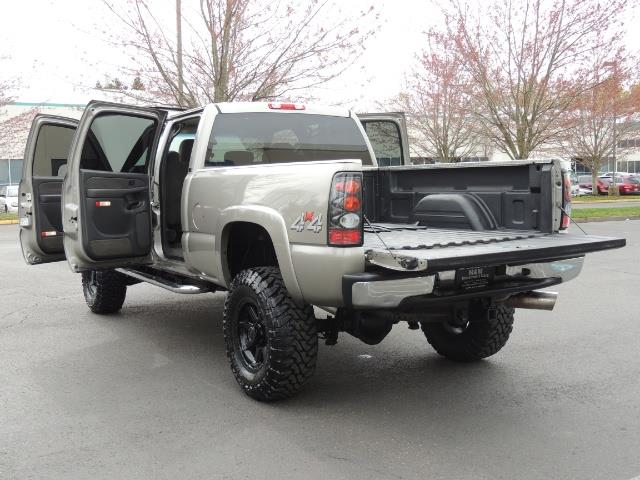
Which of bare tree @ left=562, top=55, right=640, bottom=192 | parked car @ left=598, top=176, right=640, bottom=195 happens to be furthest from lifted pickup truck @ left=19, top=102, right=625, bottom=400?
parked car @ left=598, top=176, right=640, bottom=195

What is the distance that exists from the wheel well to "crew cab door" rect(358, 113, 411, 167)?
7.45 ft

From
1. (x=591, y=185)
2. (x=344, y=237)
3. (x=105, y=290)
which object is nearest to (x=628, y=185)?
(x=591, y=185)

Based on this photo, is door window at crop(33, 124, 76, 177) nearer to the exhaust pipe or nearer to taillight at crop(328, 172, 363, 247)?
taillight at crop(328, 172, 363, 247)

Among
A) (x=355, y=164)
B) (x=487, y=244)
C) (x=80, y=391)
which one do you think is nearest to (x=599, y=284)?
(x=487, y=244)

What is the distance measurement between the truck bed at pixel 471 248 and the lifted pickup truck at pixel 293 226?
12 mm

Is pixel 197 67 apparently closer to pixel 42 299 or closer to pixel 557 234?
pixel 42 299

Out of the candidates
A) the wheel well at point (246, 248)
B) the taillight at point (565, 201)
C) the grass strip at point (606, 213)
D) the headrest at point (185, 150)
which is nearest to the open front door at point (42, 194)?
the headrest at point (185, 150)

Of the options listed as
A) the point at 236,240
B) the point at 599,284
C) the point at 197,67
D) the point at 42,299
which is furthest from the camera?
the point at 197,67

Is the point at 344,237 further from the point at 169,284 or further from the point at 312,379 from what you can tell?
the point at 169,284

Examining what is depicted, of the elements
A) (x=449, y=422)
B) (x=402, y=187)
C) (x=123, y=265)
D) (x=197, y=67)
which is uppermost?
(x=197, y=67)

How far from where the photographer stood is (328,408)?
4.23 meters

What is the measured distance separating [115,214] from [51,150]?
171 centimetres

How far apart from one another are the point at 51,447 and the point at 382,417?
196 centimetres

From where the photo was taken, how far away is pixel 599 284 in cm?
873
